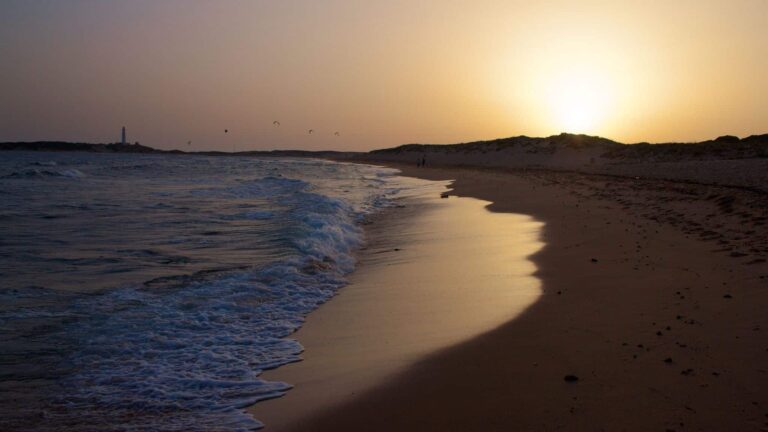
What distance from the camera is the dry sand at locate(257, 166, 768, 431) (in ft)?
13.3

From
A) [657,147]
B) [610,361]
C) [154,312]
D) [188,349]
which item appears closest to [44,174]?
[154,312]

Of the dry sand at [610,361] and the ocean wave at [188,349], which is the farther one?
the ocean wave at [188,349]

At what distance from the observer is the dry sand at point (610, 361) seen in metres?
4.07

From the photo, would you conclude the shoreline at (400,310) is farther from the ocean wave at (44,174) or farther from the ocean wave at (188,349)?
the ocean wave at (44,174)

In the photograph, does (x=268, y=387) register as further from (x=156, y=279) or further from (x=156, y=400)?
(x=156, y=279)

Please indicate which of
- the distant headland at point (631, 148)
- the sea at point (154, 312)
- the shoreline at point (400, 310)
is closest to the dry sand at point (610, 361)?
the shoreline at point (400, 310)

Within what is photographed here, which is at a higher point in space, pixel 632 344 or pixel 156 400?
pixel 632 344

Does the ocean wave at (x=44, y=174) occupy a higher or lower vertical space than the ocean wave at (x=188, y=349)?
higher

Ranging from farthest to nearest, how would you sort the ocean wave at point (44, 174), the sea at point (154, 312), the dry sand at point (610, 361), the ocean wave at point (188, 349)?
the ocean wave at point (44, 174) → the sea at point (154, 312) → the ocean wave at point (188, 349) → the dry sand at point (610, 361)

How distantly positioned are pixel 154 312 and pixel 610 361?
16.8 feet

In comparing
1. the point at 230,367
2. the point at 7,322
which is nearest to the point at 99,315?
the point at 7,322

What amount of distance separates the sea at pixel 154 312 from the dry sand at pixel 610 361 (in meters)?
0.62

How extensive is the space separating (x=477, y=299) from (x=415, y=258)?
3.33 meters

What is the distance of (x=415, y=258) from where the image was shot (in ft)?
35.9
